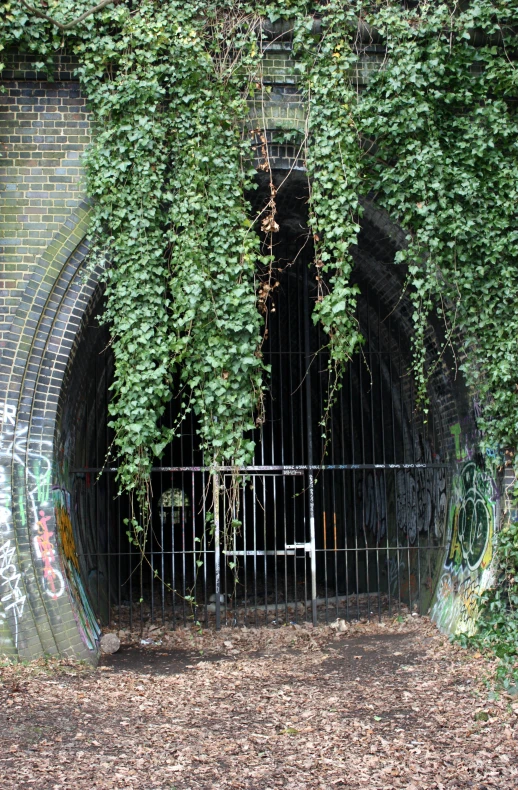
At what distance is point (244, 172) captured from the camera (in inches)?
291

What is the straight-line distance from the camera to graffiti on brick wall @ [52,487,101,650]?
7.17 metres

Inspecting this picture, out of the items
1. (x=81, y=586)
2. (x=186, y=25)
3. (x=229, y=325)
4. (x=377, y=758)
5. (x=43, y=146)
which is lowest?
(x=377, y=758)

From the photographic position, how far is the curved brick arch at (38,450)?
6848 millimetres

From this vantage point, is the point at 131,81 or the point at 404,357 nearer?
the point at 131,81

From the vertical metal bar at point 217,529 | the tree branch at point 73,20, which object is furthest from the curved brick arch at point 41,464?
the tree branch at point 73,20

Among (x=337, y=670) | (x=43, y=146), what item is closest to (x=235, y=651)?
(x=337, y=670)

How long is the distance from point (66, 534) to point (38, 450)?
38.7 inches

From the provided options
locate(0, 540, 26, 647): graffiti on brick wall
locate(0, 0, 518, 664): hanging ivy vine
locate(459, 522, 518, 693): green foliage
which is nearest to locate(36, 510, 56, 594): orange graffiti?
locate(0, 540, 26, 647): graffiti on brick wall

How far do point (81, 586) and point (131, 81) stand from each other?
521cm

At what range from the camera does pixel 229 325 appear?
22.8ft

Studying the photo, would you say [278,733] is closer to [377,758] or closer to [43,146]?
[377,758]

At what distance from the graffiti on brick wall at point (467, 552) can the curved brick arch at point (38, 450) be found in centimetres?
394

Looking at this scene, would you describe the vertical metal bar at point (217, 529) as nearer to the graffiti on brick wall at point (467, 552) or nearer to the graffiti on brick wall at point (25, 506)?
the graffiti on brick wall at point (25, 506)

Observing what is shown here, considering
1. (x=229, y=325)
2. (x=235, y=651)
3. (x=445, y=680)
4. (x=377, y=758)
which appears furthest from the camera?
(x=235, y=651)
